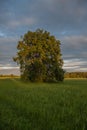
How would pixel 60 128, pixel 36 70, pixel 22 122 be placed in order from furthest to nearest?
pixel 36 70 < pixel 22 122 < pixel 60 128

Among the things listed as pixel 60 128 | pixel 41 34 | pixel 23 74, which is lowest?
pixel 60 128

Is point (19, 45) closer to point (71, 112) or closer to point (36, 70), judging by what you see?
point (36, 70)

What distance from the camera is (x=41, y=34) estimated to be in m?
78.3

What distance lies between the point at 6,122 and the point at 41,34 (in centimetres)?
6720

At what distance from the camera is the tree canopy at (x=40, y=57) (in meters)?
74.9

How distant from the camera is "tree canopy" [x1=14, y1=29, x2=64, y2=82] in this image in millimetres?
74875

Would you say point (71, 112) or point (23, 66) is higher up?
point (23, 66)

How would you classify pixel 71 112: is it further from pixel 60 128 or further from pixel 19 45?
pixel 19 45

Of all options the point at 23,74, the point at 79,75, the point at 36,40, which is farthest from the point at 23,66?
the point at 79,75

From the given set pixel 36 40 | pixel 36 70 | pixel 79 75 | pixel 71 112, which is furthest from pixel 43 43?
pixel 79 75

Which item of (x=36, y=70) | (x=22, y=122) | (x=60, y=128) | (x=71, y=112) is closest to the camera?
(x=60, y=128)

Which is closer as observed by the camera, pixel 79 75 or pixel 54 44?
pixel 54 44

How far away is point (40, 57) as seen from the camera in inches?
2990

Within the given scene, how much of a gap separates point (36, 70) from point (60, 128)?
64.5 metres
